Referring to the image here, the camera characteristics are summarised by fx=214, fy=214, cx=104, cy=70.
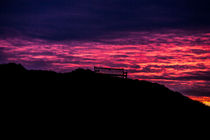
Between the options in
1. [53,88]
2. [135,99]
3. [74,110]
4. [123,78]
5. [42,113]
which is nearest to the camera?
[42,113]

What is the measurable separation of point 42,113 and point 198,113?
1951 centimetres

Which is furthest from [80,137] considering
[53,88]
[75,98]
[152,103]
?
[152,103]

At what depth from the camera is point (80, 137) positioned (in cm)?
1656

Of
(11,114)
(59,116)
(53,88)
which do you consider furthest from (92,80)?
(11,114)

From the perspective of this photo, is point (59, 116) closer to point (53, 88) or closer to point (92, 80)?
point (53, 88)

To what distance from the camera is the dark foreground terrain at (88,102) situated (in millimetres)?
18156

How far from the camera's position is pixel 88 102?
838 inches

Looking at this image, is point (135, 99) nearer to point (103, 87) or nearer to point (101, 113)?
point (103, 87)

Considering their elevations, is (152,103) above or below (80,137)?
above

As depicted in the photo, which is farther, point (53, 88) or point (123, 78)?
point (123, 78)

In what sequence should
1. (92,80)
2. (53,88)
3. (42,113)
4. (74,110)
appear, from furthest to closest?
(92,80) < (53,88) < (74,110) < (42,113)

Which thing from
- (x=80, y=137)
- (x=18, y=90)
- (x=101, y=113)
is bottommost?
(x=80, y=137)

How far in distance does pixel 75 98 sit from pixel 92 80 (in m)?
6.03

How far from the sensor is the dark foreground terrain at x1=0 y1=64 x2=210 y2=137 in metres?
18.2
